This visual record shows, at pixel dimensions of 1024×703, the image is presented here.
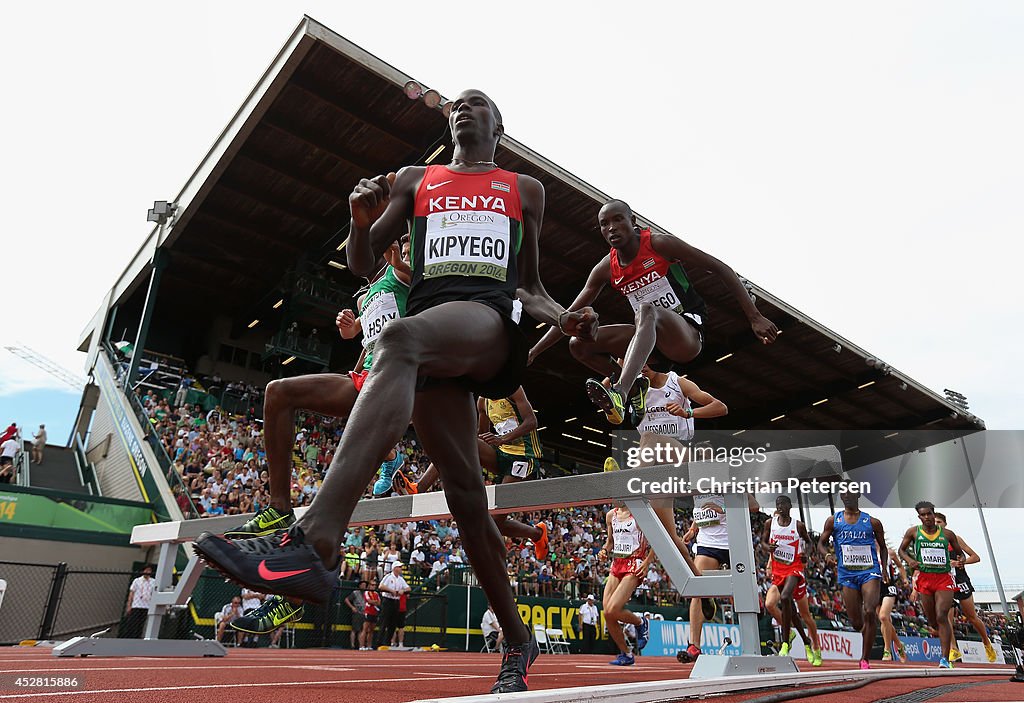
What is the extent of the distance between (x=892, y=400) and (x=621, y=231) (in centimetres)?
2407

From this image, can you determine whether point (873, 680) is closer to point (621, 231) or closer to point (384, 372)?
point (621, 231)

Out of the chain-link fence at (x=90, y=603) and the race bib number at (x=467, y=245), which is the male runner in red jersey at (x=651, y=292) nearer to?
the race bib number at (x=467, y=245)

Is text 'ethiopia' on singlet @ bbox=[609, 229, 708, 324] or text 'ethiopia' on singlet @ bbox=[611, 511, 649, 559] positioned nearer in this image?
text 'ethiopia' on singlet @ bbox=[609, 229, 708, 324]

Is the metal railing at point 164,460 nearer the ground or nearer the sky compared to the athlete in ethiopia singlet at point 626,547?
nearer the sky

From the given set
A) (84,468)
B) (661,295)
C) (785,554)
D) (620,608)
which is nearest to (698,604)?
(620,608)

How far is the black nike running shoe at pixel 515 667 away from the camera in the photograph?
217cm

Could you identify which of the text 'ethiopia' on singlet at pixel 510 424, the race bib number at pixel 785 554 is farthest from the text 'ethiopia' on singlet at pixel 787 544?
the text 'ethiopia' on singlet at pixel 510 424

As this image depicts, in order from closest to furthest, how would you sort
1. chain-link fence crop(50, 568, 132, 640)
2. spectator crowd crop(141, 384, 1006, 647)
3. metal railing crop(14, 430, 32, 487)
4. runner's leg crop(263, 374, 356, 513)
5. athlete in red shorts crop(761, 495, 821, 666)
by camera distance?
runner's leg crop(263, 374, 356, 513) → athlete in red shorts crop(761, 495, 821, 666) → chain-link fence crop(50, 568, 132, 640) → spectator crowd crop(141, 384, 1006, 647) → metal railing crop(14, 430, 32, 487)

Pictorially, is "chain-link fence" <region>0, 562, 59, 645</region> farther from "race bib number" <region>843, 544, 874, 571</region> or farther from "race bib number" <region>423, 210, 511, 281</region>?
"race bib number" <region>423, 210, 511, 281</region>

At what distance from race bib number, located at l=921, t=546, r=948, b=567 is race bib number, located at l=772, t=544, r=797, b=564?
153 centimetres

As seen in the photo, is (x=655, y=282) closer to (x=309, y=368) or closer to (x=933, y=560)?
(x=933, y=560)

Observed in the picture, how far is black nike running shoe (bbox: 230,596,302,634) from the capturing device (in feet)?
5.54

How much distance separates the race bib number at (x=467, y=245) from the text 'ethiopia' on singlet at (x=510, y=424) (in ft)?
11.4

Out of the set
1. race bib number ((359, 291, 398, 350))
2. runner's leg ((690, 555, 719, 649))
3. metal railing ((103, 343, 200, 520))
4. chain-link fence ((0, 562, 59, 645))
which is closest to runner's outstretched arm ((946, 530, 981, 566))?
runner's leg ((690, 555, 719, 649))
